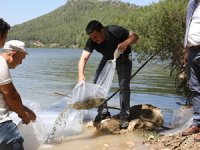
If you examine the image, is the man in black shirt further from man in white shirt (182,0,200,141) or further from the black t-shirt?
man in white shirt (182,0,200,141)

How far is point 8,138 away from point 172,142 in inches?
114

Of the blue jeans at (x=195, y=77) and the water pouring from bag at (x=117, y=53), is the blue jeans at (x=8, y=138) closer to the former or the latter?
the blue jeans at (x=195, y=77)

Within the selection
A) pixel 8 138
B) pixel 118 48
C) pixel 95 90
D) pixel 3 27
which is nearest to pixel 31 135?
pixel 8 138

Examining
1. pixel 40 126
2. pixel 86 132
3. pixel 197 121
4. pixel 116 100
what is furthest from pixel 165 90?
pixel 40 126

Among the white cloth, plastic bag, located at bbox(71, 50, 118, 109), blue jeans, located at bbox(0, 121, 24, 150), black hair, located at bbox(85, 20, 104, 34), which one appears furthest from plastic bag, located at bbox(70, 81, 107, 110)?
blue jeans, located at bbox(0, 121, 24, 150)

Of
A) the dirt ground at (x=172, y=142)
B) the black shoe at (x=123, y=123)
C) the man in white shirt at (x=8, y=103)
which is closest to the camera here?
the man in white shirt at (x=8, y=103)

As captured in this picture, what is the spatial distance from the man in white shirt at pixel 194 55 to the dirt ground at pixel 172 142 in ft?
0.37

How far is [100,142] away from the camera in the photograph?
23.7ft

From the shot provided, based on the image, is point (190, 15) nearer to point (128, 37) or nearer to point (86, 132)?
point (128, 37)

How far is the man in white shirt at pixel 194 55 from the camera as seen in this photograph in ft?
18.5

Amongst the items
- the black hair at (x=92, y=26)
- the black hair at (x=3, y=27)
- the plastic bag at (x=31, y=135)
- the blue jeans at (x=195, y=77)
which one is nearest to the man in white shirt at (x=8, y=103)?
the black hair at (x=3, y=27)

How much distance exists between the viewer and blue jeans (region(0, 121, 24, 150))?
3.99 metres

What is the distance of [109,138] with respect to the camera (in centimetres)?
752

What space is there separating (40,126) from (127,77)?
322 cm
